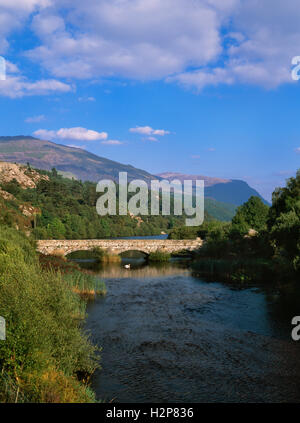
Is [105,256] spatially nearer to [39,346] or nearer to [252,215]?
[252,215]

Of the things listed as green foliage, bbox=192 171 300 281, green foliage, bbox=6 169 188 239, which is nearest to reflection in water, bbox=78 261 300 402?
green foliage, bbox=192 171 300 281

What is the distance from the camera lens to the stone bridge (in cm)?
7019

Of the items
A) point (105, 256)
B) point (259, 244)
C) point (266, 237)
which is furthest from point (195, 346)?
point (105, 256)

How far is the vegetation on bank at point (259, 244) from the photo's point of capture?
4150cm

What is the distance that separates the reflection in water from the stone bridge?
29578mm

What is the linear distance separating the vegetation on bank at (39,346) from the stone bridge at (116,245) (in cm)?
5112

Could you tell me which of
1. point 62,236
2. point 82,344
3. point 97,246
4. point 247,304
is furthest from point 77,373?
point 62,236

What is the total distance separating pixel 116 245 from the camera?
2886 inches

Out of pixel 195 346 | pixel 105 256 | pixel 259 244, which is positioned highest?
pixel 259 244

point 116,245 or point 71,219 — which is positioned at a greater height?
point 71,219

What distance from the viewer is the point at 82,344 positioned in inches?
762

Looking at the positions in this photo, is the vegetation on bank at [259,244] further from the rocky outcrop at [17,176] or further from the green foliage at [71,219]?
the rocky outcrop at [17,176]

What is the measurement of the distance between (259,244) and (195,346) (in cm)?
4195
